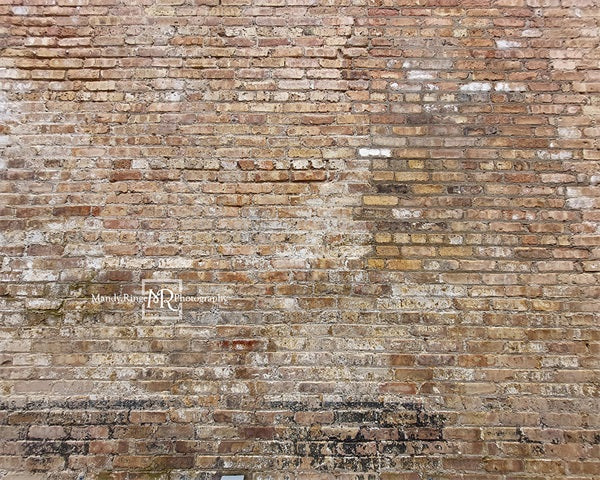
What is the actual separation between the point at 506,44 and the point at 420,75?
60 centimetres

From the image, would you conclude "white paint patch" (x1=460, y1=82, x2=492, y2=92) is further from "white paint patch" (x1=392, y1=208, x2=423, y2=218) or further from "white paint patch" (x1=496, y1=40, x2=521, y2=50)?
"white paint patch" (x1=392, y1=208, x2=423, y2=218)

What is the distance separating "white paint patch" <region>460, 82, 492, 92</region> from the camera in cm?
240

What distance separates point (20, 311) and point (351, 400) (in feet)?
6.50

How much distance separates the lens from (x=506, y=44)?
7.95 ft

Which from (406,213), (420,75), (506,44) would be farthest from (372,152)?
(506,44)

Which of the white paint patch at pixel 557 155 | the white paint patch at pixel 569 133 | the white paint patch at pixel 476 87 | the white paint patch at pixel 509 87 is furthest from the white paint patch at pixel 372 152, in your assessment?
the white paint patch at pixel 569 133

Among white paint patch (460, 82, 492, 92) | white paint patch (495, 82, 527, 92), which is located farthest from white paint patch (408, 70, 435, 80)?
white paint patch (495, 82, 527, 92)

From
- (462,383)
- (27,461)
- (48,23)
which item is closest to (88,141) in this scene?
(48,23)

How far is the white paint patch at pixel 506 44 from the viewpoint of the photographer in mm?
2420

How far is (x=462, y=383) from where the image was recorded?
2084mm

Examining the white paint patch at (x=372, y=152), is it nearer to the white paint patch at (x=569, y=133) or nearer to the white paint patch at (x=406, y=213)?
the white paint patch at (x=406, y=213)

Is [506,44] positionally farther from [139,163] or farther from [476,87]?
[139,163]

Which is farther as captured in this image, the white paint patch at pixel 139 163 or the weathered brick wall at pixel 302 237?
the white paint patch at pixel 139 163

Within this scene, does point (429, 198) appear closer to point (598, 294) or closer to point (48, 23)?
point (598, 294)
